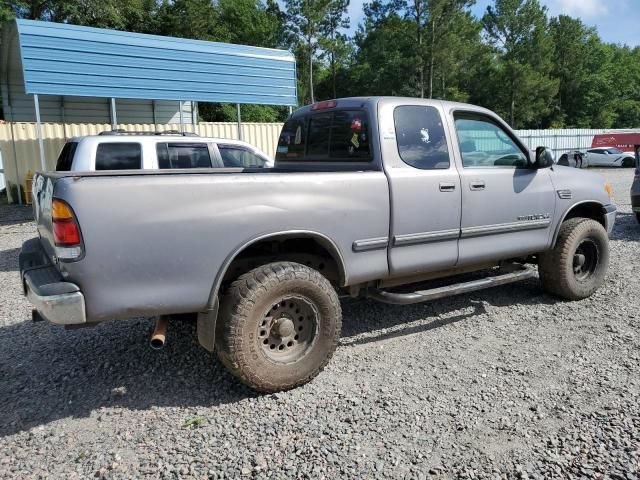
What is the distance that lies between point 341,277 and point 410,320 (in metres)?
1.47

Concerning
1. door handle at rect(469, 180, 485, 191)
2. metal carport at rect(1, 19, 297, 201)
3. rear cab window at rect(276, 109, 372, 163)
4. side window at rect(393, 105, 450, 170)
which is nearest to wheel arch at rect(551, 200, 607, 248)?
door handle at rect(469, 180, 485, 191)

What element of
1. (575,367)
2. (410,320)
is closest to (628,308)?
(575,367)

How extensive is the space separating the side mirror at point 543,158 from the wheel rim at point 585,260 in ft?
3.61

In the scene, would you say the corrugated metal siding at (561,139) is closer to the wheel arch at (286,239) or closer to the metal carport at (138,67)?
the metal carport at (138,67)

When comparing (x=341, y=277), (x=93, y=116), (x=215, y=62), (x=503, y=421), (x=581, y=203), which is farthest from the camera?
(x=93, y=116)

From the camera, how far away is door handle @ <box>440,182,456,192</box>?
418 cm

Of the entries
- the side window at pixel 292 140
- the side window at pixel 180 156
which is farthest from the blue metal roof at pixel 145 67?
the side window at pixel 292 140

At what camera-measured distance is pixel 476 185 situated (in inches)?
173

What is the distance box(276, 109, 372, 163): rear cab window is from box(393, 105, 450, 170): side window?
0.28 metres

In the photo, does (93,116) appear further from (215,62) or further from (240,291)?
(240,291)

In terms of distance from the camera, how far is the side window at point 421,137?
4.13 meters


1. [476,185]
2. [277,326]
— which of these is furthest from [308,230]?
[476,185]

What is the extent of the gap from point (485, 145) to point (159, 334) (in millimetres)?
3305

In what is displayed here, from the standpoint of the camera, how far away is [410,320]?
16.2ft
